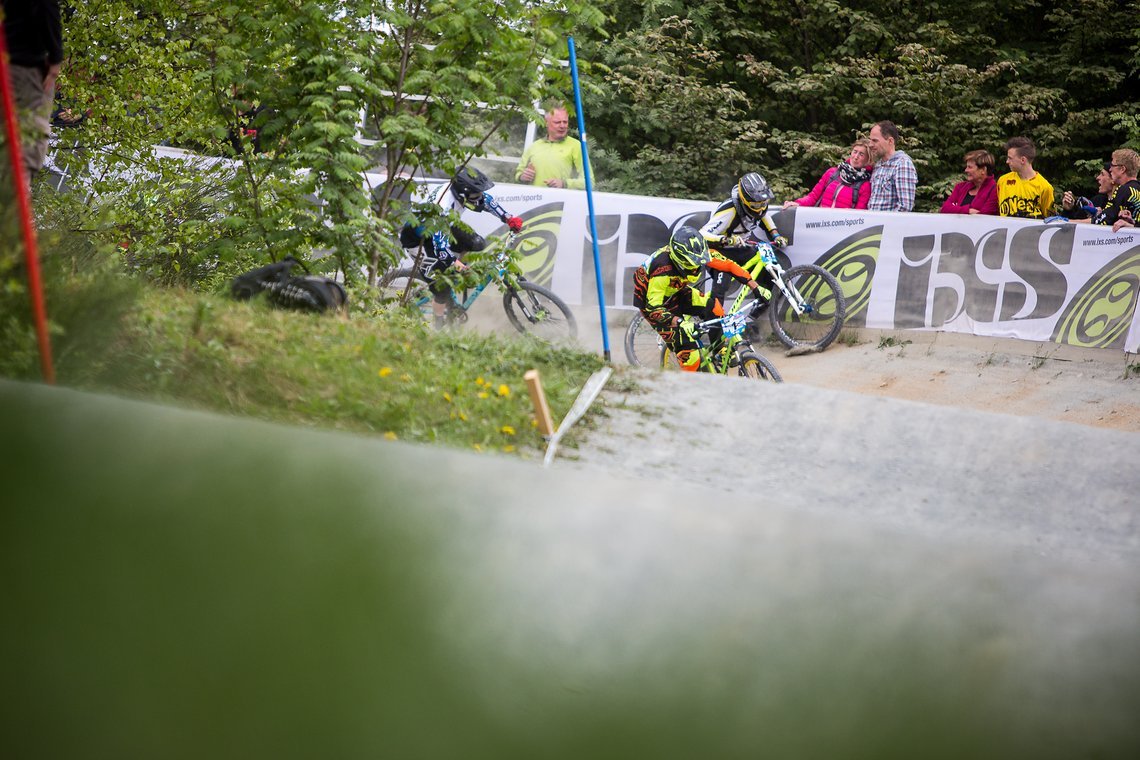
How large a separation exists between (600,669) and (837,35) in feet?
46.4

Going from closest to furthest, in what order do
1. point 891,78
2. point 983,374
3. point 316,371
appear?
point 316,371
point 983,374
point 891,78

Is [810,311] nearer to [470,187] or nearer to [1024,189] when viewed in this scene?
[1024,189]

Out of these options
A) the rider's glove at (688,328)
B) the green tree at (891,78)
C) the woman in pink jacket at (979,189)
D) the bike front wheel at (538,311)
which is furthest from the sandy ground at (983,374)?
the green tree at (891,78)

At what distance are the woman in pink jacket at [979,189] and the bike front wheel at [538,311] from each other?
3507mm

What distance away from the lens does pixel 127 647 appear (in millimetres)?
2055

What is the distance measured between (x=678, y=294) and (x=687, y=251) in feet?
1.06

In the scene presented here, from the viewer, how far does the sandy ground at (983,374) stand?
7773 millimetres

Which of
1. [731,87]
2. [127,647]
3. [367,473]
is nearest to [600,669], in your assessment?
[367,473]

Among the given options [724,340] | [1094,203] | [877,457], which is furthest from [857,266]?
[877,457]

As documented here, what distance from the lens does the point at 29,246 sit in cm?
288

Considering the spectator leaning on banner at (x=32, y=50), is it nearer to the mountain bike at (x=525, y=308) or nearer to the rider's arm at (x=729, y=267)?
the mountain bike at (x=525, y=308)

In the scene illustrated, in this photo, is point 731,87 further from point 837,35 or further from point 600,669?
point 600,669

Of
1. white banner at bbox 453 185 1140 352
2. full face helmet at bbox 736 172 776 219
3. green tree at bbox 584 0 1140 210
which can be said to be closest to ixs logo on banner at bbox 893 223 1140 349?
white banner at bbox 453 185 1140 352

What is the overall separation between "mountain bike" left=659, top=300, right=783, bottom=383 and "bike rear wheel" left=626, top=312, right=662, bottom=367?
0.83m
